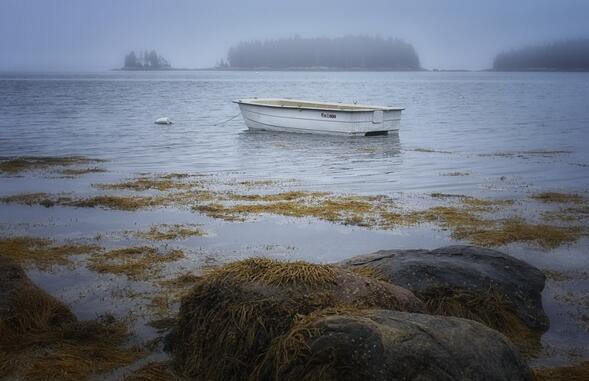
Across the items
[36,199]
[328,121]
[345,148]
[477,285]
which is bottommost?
[345,148]

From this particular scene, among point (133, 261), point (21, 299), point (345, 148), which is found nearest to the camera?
point (21, 299)

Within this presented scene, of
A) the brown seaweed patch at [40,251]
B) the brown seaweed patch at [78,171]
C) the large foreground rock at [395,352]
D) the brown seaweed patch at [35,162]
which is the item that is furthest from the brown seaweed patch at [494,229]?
the brown seaweed patch at [35,162]

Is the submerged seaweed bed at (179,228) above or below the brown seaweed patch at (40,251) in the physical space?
below

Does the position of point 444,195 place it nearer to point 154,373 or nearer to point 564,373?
point 564,373

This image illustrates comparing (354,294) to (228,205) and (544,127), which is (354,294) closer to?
(228,205)

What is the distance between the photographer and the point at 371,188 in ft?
49.6

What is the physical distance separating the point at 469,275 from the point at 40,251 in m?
6.24

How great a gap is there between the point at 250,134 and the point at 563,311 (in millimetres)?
25144

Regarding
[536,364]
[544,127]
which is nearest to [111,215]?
[536,364]

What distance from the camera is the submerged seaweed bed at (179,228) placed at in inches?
257

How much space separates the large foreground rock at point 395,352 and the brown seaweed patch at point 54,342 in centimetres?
210

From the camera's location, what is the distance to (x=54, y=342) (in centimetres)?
587

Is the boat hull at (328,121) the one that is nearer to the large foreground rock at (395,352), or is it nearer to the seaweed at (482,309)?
the seaweed at (482,309)

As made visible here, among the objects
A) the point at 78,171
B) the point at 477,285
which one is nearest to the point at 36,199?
the point at 78,171
